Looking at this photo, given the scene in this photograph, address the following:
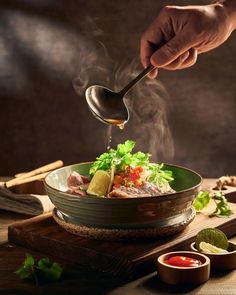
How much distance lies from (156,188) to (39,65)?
254cm

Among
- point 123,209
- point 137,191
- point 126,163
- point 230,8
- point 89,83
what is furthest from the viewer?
point 89,83

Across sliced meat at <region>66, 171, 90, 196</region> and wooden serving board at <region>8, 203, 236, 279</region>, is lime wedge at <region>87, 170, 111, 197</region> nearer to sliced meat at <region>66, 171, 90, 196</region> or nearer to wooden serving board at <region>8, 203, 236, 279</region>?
sliced meat at <region>66, 171, 90, 196</region>

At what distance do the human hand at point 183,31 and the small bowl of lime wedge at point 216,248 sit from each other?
2.40 feet

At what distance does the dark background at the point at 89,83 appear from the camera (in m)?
4.32

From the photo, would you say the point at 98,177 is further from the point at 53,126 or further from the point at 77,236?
the point at 53,126

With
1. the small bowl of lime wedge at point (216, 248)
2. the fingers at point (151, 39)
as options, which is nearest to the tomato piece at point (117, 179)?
the small bowl of lime wedge at point (216, 248)

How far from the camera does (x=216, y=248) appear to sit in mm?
1848

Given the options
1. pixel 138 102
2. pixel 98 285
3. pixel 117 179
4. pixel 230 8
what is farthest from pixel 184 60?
pixel 138 102

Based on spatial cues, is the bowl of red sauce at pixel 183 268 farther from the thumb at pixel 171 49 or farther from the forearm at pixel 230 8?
the forearm at pixel 230 8

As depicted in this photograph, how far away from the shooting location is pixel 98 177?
2.11m

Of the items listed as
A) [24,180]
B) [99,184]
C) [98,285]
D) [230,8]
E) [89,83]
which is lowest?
[98,285]

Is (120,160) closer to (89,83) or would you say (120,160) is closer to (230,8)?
(230,8)

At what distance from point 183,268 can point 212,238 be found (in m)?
0.24

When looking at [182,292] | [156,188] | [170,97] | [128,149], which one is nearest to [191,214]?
[156,188]
